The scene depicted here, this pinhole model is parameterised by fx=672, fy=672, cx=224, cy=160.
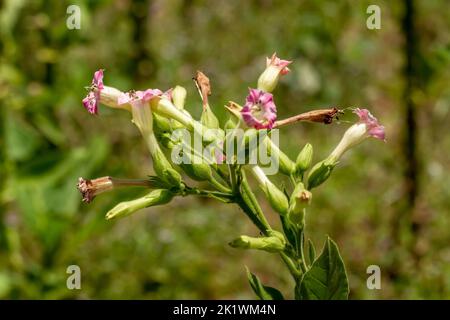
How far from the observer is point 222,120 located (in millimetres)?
A: 3523

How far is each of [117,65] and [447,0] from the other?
7.83 ft

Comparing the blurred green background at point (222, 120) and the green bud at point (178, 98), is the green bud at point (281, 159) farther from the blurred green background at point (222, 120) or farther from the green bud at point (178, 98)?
the blurred green background at point (222, 120)

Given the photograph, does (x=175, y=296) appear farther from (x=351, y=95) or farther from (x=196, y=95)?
(x=351, y=95)

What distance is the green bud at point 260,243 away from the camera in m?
1.57

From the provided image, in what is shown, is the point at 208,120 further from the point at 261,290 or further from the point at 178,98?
the point at 261,290

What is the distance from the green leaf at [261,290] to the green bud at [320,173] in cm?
28

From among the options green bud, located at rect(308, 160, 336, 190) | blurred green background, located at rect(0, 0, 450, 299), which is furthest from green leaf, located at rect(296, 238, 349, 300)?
blurred green background, located at rect(0, 0, 450, 299)

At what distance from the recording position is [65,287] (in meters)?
2.97

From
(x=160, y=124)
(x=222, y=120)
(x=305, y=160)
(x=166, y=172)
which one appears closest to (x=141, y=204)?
(x=166, y=172)

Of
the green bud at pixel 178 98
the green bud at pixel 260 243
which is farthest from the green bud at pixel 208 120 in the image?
the green bud at pixel 260 243

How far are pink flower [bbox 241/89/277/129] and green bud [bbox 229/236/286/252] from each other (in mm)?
265

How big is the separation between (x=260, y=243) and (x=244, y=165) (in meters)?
0.24

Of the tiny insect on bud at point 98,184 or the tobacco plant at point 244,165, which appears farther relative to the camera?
the tiny insect on bud at point 98,184
